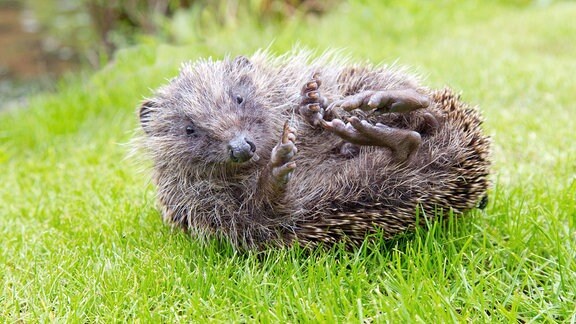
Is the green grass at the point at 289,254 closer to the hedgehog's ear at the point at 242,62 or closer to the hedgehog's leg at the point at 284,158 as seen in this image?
the hedgehog's leg at the point at 284,158

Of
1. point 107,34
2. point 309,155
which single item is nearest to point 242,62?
point 309,155

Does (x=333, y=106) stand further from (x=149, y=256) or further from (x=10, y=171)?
(x=10, y=171)

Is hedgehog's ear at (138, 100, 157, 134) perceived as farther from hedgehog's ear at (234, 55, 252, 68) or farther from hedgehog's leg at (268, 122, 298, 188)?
hedgehog's leg at (268, 122, 298, 188)

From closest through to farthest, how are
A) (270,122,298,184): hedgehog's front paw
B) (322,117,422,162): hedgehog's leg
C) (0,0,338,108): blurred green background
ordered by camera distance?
(270,122,298,184): hedgehog's front paw
(322,117,422,162): hedgehog's leg
(0,0,338,108): blurred green background

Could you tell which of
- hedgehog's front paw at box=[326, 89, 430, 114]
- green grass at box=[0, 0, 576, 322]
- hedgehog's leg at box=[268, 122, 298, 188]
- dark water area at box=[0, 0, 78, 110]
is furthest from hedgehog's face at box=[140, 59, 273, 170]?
dark water area at box=[0, 0, 78, 110]

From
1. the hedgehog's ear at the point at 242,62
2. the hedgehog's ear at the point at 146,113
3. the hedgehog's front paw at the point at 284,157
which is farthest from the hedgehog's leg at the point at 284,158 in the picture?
the hedgehog's ear at the point at 146,113

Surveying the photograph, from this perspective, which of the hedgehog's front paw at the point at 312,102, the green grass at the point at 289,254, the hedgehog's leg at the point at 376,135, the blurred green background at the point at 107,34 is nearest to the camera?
the green grass at the point at 289,254

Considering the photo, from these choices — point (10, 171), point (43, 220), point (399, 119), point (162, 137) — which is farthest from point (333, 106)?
point (10, 171)

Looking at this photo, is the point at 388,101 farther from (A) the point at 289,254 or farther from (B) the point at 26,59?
(B) the point at 26,59
